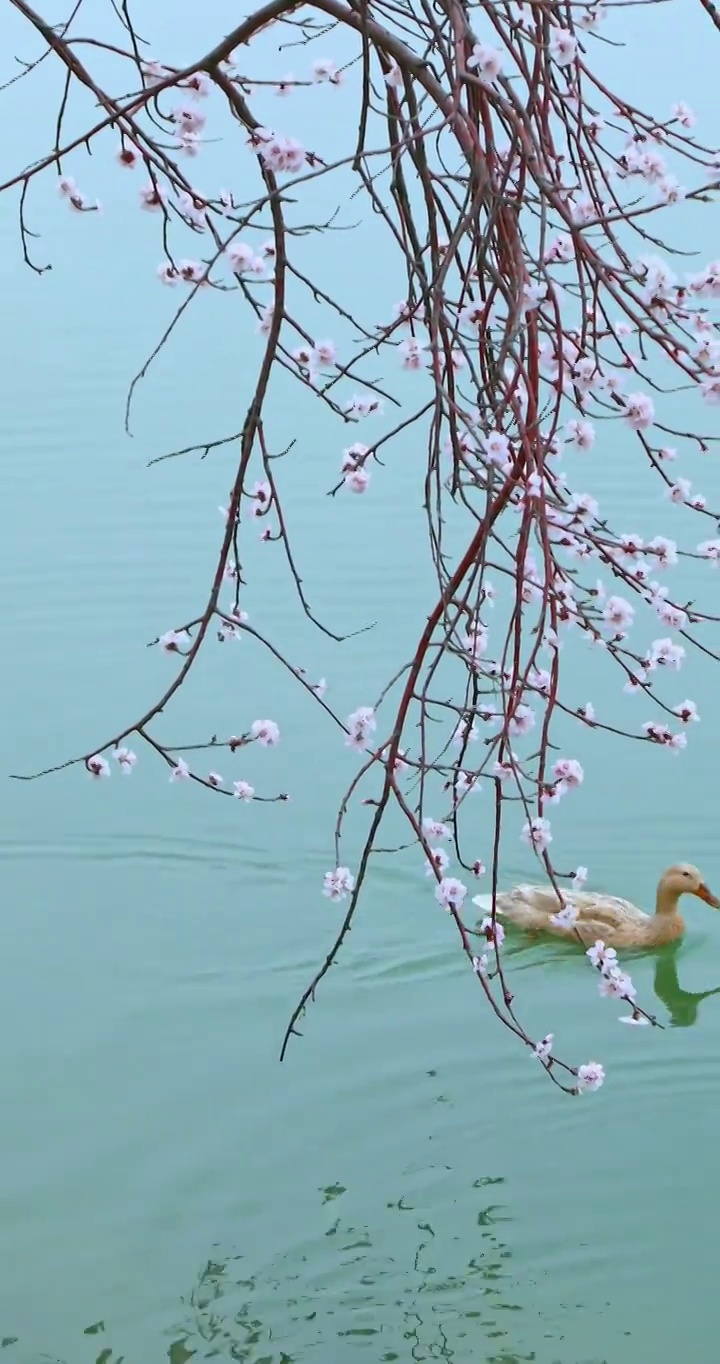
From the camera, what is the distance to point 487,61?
1.95 metres

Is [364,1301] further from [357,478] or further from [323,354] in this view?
[323,354]

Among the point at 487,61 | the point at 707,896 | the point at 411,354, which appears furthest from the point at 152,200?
the point at 707,896

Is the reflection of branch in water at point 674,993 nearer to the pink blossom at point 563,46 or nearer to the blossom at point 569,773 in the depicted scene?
the blossom at point 569,773

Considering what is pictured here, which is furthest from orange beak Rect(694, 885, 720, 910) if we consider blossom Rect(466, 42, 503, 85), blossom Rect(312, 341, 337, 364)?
blossom Rect(466, 42, 503, 85)

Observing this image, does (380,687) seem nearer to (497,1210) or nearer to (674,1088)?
(674,1088)

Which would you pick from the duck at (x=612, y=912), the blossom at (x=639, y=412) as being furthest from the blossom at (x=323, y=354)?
the duck at (x=612, y=912)

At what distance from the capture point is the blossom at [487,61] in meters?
1.95

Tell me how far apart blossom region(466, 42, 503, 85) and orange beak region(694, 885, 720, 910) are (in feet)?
10.5

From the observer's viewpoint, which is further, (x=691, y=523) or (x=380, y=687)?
(x=691, y=523)

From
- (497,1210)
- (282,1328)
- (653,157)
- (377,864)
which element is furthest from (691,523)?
(653,157)

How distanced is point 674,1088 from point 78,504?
13.8ft

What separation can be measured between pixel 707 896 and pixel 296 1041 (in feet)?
3.96

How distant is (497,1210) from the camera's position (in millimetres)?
3846

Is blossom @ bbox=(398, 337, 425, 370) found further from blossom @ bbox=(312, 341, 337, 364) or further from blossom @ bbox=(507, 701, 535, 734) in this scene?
blossom @ bbox=(507, 701, 535, 734)
